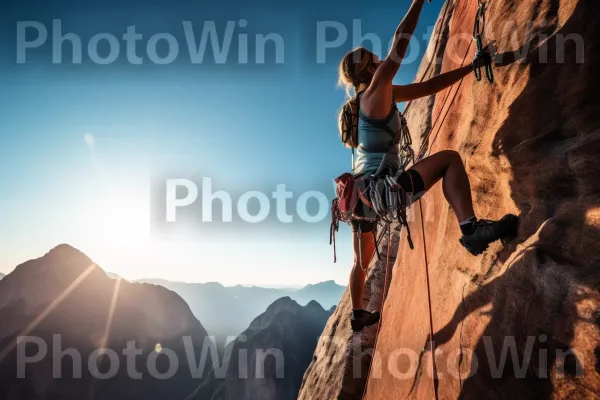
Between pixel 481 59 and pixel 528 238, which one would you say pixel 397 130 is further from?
pixel 528 238

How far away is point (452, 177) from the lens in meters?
3.15

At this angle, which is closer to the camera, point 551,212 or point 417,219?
point 551,212

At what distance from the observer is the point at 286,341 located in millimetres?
54781

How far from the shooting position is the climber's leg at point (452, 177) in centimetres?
306

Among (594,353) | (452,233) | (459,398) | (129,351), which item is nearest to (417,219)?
(452,233)

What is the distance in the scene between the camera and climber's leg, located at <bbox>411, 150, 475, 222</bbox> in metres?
3.06

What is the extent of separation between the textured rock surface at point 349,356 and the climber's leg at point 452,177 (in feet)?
16.8

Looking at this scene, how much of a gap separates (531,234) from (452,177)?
833 millimetres

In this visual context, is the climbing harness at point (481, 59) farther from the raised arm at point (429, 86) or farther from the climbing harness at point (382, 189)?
the climbing harness at point (382, 189)

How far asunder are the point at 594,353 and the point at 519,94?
2.29m

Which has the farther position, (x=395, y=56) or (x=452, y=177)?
(x=452, y=177)

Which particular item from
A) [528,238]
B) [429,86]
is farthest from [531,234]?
[429,86]

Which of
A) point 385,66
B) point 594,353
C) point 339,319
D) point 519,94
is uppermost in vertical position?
point 385,66

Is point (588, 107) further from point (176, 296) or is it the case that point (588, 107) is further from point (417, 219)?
point (176, 296)
